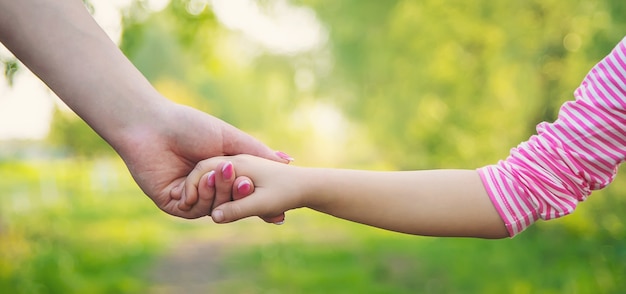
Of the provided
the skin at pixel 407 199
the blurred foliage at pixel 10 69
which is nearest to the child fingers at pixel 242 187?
the skin at pixel 407 199

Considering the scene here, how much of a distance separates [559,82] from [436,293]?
2.64m

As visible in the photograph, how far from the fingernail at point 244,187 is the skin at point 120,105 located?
74 millimetres

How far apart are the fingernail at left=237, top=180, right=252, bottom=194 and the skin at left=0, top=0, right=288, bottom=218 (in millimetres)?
74

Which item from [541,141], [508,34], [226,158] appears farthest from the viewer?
[508,34]

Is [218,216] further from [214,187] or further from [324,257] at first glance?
[324,257]

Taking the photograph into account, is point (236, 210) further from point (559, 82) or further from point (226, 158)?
point (559, 82)

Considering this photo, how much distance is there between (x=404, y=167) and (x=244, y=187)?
9.68 meters

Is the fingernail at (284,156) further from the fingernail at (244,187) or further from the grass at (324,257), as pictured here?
the grass at (324,257)

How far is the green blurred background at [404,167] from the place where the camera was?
5.93 metres

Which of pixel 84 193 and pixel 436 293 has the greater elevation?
pixel 84 193

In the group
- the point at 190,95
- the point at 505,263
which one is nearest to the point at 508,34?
the point at 505,263

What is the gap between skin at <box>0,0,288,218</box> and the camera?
6.61 feet

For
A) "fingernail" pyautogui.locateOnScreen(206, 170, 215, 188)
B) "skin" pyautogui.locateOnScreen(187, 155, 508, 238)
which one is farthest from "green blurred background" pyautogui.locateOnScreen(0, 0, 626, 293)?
"skin" pyautogui.locateOnScreen(187, 155, 508, 238)

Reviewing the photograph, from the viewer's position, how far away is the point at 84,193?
19344mm
